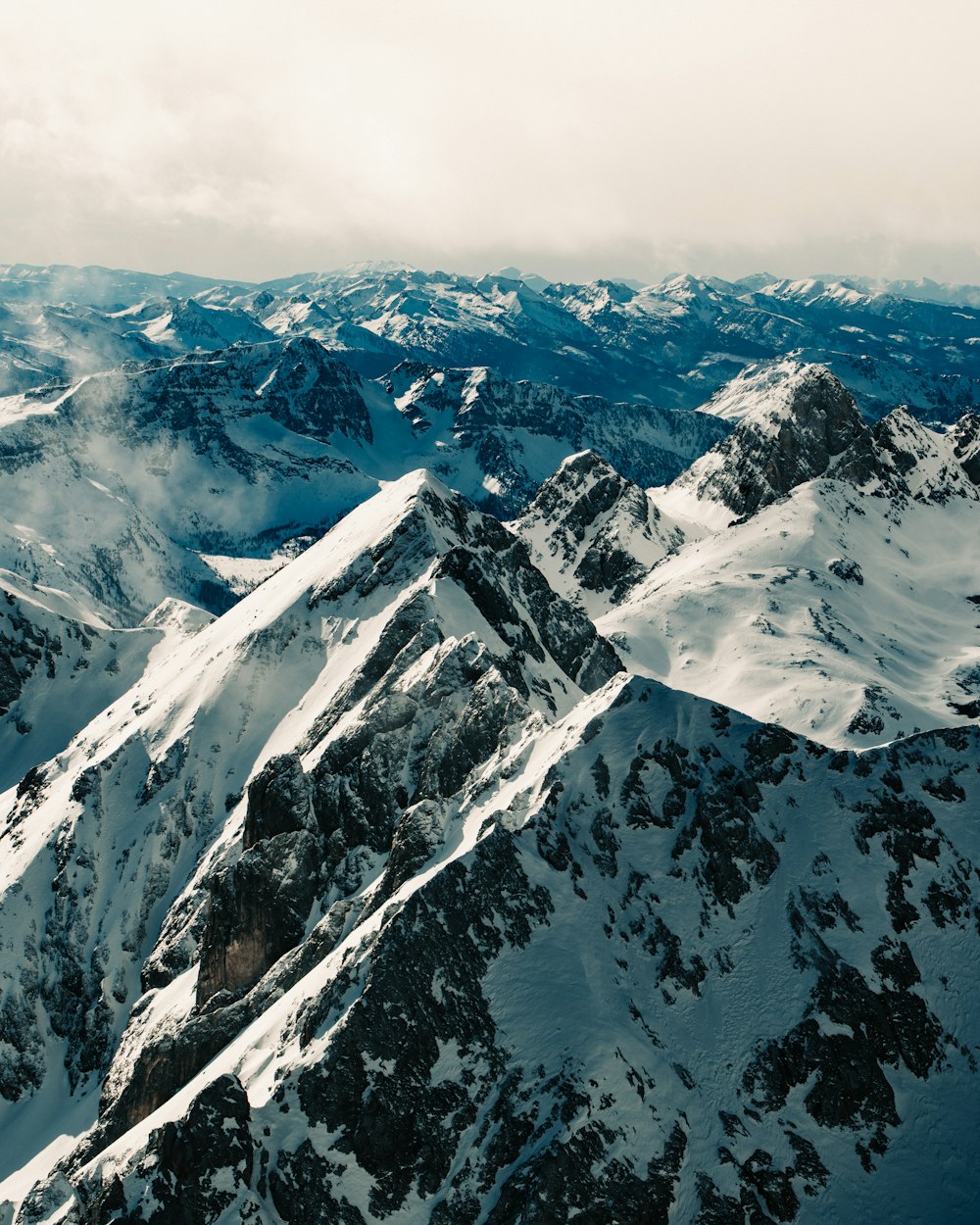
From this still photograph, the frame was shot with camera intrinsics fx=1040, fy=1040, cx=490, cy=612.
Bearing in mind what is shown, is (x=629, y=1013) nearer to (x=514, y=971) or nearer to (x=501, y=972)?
(x=514, y=971)

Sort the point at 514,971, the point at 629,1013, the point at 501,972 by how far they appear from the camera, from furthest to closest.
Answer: the point at 629,1013 < the point at 514,971 < the point at 501,972

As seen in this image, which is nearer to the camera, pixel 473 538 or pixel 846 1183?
pixel 846 1183

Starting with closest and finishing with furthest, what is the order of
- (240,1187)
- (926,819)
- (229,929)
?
(240,1187)
(926,819)
(229,929)

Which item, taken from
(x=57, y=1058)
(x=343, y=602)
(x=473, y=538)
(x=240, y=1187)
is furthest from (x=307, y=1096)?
(x=473, y=538)

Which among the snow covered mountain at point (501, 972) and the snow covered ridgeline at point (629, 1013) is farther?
the snow covered mountain at point (501, 972)

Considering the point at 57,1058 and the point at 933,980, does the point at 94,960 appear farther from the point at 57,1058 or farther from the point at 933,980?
the point at 933,980

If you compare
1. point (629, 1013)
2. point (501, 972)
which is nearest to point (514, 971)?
point (501, 972)

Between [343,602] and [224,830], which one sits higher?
[343,602]

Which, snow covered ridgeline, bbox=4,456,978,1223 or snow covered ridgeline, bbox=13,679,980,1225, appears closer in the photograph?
snow covered ridgeline, bbox=13,679,980,1225

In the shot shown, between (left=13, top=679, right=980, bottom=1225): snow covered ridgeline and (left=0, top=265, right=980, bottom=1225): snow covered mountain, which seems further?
(left=0, top=265, right=980, bottom=1225): snow covered mountain

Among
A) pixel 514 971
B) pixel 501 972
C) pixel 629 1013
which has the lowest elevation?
pixel 629 1013

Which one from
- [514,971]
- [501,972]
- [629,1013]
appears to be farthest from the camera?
[629,1013]
